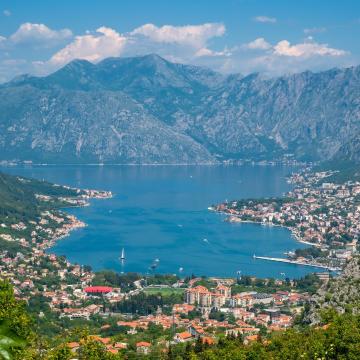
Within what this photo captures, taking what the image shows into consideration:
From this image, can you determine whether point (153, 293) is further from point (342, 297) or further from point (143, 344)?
point (342, 297)

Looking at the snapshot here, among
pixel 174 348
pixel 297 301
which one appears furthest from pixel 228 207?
pixel 174 348

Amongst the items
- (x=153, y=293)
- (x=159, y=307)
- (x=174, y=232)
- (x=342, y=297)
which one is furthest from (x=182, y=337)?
(x=174, y=232)

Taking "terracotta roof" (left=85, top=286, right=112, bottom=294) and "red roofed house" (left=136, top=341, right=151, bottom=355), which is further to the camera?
"terracotta roof" (left=85, top=286, right=112, bottom=294)

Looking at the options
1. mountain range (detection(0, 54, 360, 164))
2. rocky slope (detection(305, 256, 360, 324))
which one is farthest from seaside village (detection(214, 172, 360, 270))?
mountain range (detection(0, 54, 360, 164))

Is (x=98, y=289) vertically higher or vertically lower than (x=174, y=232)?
higher

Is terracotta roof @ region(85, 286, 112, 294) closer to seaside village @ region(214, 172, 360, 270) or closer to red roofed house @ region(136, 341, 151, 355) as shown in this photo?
red roofed house @ region(136, 341, 151, 355)

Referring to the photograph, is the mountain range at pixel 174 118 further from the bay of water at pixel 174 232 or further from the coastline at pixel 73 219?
the coastline at pixel 73 219
